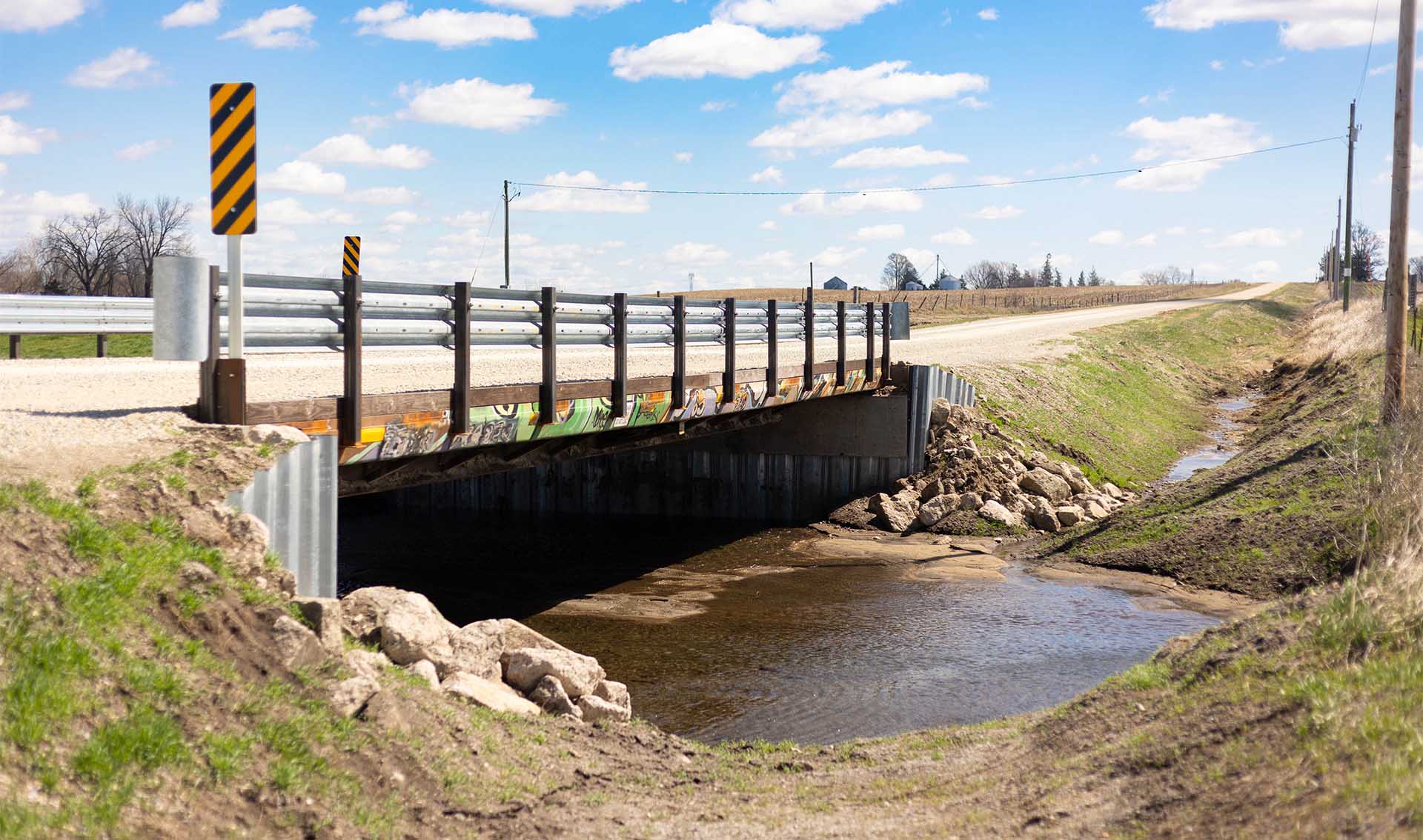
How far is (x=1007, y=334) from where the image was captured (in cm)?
4491


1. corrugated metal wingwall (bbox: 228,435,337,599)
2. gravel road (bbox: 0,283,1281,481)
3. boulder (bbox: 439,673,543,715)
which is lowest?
boulder (bbox: 439,673,543,715)

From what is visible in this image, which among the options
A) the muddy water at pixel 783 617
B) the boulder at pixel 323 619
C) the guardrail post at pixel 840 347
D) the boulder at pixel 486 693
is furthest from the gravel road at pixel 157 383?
the muddy water at pixel 783 617

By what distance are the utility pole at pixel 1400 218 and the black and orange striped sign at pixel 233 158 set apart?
1592 centimetres

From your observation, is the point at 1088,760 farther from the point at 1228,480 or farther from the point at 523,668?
the point at 1228,480

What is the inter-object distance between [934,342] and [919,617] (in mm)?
24030

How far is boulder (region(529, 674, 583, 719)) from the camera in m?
8.84

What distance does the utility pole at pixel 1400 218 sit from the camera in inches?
697

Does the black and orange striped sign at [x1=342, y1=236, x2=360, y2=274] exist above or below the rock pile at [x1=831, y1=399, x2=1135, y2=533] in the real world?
above

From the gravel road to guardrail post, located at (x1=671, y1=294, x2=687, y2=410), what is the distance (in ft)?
5.85

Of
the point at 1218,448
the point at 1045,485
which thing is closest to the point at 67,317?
the point at 1045,485

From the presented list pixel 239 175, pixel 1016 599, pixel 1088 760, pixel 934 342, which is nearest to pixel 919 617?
pixel 1016 599

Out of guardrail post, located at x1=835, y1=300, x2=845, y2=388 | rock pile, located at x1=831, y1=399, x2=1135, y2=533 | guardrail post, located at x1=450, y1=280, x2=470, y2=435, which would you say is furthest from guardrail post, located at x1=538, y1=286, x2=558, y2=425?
rock pile, located at x1=831, y1=399, x2=1135, y2=533

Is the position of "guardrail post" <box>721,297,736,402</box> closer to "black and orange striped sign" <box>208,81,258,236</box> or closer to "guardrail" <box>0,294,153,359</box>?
"black and orange striped sign" <box>208,81,258,236</box>

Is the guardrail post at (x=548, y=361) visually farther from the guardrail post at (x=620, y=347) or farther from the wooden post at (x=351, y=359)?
the wooden post at (x=351, y=359)
